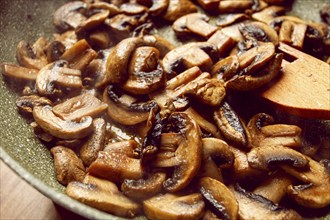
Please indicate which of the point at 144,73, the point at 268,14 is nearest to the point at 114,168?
the point at 144,73

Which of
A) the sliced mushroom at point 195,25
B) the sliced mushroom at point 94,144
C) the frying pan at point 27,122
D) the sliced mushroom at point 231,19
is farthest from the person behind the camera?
the sliced mushroom at point 231,19

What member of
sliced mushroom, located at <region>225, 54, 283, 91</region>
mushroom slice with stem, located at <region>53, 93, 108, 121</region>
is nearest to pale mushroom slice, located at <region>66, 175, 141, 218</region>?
mushroom slice with stem, located at <region>53, 93, 108, 121</region>

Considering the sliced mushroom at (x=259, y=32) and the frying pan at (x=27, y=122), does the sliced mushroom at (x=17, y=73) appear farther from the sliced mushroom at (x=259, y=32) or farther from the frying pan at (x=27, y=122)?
the sliced mushroom at (x=259, y=32)

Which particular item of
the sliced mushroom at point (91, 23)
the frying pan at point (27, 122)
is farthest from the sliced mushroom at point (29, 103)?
the sliced mushroom at point (91, 23)

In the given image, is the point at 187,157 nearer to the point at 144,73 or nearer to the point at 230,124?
the point at 230,124

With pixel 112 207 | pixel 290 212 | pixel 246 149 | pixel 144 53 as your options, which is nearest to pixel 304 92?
pixel 246 149

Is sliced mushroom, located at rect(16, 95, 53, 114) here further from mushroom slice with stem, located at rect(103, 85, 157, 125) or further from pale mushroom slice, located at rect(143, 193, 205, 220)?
pale mushroom slice, located at rect(143, 193, 205, 220)
